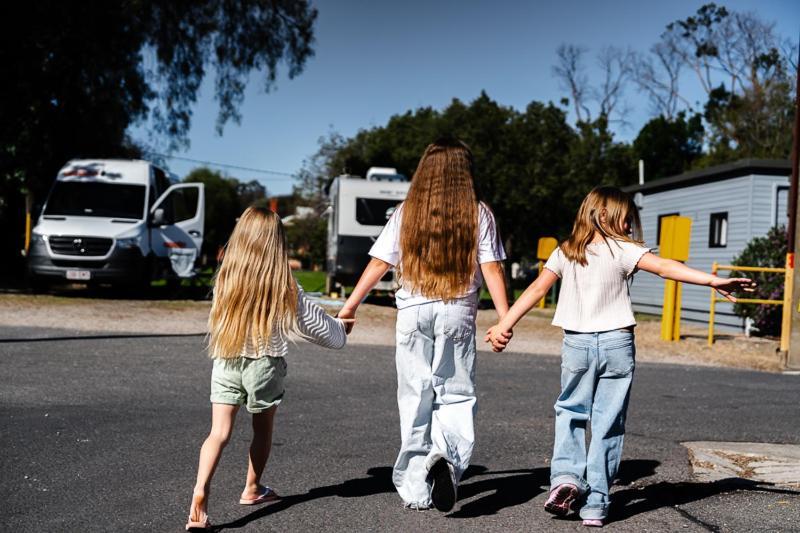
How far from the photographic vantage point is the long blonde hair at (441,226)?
450cm

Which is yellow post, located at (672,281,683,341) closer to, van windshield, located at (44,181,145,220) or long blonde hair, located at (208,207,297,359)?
van windshield, located at (44,181,145,220)

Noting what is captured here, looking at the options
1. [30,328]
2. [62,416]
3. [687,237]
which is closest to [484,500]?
[62,416]

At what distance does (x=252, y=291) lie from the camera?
4.26 meters

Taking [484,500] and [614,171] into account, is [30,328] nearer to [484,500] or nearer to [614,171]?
[484,500]

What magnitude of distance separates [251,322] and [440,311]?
3.15 ft

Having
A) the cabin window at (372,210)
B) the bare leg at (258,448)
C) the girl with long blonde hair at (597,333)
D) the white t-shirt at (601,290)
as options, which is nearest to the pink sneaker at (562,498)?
the girl with long blonde hair at (597,333)

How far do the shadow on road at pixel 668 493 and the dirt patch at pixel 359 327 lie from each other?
25.9 ft

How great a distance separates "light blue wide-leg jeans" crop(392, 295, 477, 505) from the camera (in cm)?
446

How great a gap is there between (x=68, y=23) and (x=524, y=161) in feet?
80.0

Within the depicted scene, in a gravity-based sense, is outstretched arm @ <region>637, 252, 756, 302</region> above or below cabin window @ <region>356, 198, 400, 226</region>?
below

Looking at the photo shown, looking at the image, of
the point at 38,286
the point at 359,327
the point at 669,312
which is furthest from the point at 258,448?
the point at 38,286

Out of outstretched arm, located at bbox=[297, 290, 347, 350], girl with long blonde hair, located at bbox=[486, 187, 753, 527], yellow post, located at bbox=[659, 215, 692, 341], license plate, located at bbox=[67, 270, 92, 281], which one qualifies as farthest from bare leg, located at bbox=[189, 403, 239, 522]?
license plate, located at bbox=[67, 270, 92, 281]

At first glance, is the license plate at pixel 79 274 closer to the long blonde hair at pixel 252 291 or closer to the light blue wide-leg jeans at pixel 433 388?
the long blonde hair at pixel 252 291

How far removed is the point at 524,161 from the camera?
4075cm
